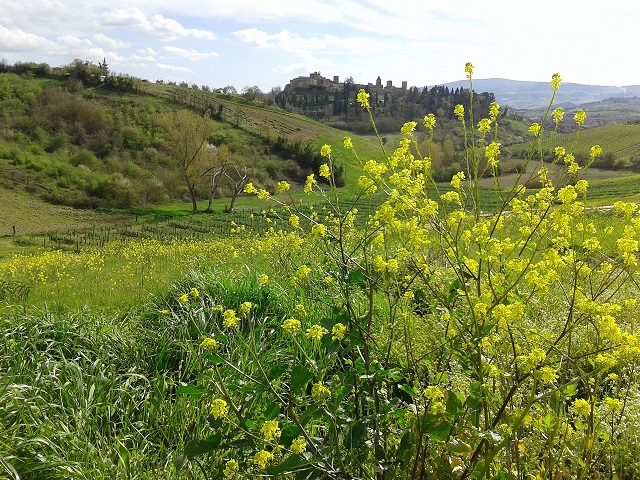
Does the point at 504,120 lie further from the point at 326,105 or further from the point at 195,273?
the point at 195,273

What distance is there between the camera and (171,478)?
2.94 m

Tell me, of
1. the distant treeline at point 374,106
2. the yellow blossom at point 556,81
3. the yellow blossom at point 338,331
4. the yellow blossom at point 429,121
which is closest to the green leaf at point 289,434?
the yellow blossom at point 338,331

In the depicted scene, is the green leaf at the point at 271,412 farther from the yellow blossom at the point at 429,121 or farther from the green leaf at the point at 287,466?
the yellow blossom at the point at 429,121

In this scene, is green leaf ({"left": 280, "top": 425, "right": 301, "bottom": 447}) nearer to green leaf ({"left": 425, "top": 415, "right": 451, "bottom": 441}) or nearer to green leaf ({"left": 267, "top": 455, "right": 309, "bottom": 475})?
green leaf ({"left": 267, "top": 455, "right": 309, "bottom": 475})

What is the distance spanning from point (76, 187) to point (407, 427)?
130 ft

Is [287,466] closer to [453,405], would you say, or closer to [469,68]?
[453,405]

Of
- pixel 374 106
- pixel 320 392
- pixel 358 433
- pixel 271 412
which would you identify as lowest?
pixel 358 433

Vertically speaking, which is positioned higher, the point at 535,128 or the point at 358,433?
the point at 535,128

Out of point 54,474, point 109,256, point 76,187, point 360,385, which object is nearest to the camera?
point 360,385

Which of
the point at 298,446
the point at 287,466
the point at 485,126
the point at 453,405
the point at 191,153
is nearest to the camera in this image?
the point at 287,466

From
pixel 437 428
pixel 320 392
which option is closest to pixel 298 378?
pixel 320 392

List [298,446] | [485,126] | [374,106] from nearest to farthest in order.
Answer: [298,446], [485,126], [374,106]

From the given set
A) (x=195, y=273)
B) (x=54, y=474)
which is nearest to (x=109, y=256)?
(x=195, y=273)

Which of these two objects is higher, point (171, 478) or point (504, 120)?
point (504, 120)
